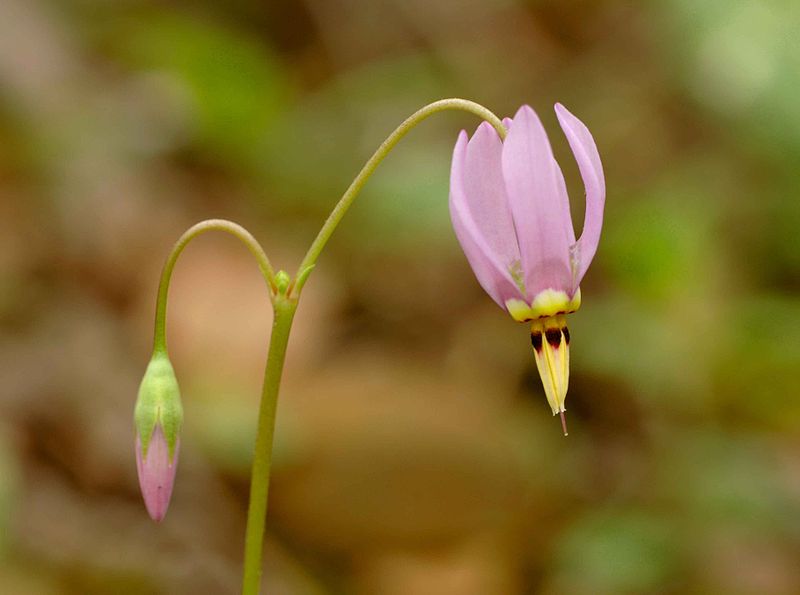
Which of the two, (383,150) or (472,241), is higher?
(383,150)

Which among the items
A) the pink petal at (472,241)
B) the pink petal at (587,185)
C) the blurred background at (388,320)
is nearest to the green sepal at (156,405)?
the pink petal at (472,241)

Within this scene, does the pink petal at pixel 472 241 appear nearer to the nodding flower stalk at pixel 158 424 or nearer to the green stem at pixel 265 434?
the green stem at pixel 265 434

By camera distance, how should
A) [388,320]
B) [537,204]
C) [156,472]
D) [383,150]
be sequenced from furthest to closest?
[388,320], [156,472], [383,150], [537,204]

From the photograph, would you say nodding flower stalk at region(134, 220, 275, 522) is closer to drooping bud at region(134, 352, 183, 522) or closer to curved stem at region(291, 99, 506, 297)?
drooping bud at region(134, 352, 183, 522)

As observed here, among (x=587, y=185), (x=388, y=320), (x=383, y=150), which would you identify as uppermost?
(x=388, y=320)

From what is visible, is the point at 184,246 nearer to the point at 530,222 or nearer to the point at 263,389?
the point at 263,389

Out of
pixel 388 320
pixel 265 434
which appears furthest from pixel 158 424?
pixel 388 320

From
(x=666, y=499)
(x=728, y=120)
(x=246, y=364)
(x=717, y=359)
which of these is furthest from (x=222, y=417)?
(x=728, y=120)

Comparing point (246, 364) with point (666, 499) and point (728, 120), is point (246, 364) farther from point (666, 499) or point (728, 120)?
point (728, 120)
